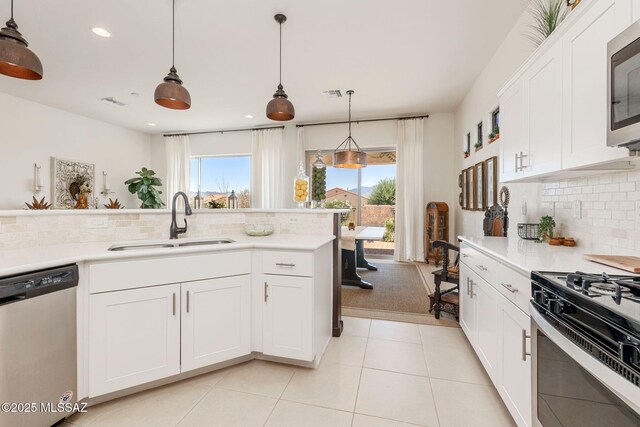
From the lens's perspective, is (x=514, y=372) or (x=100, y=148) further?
(x=100, y=148)

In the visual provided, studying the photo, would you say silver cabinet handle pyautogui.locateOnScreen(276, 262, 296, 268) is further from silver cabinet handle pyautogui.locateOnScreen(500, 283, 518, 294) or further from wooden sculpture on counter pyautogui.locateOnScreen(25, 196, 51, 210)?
wooden sculpture on counter pyautogui.locateOnScreen(25, 196, 51, 210)

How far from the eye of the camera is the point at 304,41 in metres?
3.12

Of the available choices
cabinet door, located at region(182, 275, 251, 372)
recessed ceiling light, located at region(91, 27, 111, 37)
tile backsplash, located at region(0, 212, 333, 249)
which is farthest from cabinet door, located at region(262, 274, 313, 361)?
recessed ceiling light, located at region(91, 27, 111, 37)

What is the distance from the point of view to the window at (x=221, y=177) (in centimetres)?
677

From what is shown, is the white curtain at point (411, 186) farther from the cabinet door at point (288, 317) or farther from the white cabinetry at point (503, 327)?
the cabinet door at point (288, 317)

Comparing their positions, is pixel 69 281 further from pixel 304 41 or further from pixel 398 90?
pixel 398 90

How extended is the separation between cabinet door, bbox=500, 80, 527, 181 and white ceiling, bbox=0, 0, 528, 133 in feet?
3.48

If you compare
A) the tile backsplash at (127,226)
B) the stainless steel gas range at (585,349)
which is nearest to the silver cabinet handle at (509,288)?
the stainless steel gas range at (585,349)

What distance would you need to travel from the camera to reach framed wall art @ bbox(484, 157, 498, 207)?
325 cm

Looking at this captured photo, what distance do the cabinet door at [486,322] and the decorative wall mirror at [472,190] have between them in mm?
2337

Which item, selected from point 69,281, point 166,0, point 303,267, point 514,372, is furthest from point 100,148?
point 514,372

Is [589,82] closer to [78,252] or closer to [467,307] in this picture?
[467,307]

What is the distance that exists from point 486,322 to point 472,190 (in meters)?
2.85

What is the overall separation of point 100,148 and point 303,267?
21.0ft
